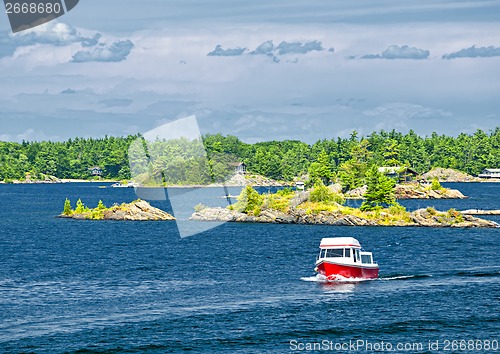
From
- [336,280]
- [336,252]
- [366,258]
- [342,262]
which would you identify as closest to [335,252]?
[336,252]

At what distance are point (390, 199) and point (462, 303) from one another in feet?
341

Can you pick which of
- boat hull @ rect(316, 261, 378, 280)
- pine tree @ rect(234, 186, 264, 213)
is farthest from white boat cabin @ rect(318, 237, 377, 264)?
pine tree @ rect(234, 186, 264, 213)

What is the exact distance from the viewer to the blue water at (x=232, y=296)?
224ft

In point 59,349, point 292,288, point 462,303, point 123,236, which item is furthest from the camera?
point 123,236

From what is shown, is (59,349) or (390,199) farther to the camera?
(390,199)

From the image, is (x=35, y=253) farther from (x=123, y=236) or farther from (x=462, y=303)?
(x=462, y=303)

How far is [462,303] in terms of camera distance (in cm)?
8181

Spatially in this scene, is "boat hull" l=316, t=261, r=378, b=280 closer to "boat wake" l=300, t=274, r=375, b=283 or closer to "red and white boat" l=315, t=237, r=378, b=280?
"red and white boat" l=315, t=237, r=378, b=280

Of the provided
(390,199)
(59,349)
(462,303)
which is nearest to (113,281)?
(59,349)

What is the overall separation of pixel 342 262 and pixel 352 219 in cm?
7763

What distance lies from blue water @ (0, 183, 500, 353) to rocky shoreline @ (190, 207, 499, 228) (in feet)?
73.8

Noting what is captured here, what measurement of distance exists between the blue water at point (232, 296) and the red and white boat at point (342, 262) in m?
1.72

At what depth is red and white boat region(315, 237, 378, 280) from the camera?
9419 centimetres

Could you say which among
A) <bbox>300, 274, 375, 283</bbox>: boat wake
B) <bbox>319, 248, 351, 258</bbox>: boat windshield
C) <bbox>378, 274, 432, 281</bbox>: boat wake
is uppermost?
<bbox>319, 248, 351, 258</bbox>: boat windshield
